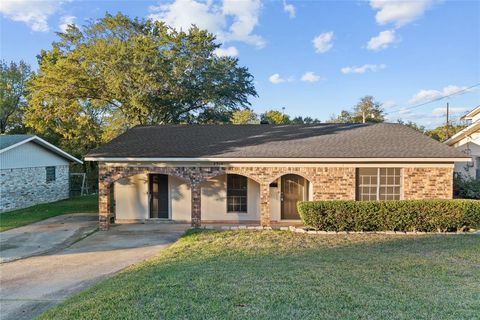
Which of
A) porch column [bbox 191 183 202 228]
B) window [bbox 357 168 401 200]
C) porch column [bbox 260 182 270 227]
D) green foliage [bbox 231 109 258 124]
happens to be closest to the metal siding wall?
porch column [bbox 191 183 202 228]

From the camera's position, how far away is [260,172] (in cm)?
1201

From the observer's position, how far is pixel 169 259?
800cm

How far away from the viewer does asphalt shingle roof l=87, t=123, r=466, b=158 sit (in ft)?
39.1

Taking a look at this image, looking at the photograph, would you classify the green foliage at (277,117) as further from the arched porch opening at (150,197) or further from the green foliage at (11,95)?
the arched porch opening at (150,197)

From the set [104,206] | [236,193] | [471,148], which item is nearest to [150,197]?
[104,206]

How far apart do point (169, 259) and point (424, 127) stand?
5059 cm

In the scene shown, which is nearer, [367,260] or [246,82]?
[367,260]

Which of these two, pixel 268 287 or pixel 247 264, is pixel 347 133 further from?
pixel 268 287

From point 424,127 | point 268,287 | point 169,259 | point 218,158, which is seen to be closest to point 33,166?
point 218,158

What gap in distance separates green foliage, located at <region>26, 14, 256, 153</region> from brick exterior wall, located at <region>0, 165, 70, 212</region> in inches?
148

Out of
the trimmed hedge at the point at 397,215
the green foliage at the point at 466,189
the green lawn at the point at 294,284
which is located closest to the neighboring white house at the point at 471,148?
the green foliage at the point at 466,189

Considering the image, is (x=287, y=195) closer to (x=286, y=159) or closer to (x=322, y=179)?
(x=322, y=179)

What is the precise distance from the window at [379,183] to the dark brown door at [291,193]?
207cm

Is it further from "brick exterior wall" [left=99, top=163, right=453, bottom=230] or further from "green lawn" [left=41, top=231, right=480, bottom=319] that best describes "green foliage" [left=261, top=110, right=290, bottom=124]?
"green lawn" [left=41, top=231, right=480, bottom=319]
